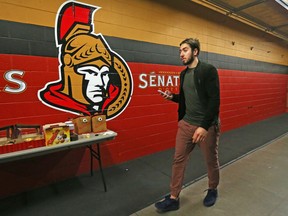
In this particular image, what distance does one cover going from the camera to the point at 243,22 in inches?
185

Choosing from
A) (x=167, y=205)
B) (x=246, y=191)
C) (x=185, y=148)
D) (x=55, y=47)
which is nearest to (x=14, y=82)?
(x=55, y=47)

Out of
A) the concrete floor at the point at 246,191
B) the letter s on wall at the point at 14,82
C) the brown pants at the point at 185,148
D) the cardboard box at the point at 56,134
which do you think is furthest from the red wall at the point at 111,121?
the brown pants at the point at 185,148

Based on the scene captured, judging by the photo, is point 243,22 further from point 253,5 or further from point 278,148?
point 278,148

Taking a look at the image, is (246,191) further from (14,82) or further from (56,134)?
(14,82)

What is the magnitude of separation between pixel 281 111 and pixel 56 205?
7.95m

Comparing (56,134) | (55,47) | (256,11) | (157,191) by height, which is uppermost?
(256,11)

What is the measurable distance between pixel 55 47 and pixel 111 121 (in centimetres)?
120

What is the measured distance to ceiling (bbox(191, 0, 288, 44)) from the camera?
374 cm

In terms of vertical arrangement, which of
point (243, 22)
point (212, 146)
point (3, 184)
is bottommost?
point (3, 184)

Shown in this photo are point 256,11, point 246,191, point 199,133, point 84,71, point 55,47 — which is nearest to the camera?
point 199,133

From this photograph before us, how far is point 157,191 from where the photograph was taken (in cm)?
221

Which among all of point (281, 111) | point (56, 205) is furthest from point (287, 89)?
point (56, 205)

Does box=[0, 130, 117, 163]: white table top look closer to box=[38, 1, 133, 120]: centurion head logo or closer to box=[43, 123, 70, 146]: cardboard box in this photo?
box=[43, 123, 70, 146]: cardboard box

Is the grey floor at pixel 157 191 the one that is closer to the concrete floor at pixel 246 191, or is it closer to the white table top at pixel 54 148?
the concrete floor at pixel 246 191
